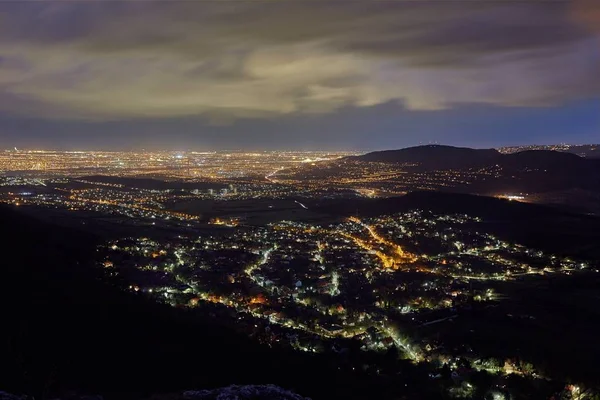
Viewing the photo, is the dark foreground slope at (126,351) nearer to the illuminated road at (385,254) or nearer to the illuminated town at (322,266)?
the illuminated town at (322,266)

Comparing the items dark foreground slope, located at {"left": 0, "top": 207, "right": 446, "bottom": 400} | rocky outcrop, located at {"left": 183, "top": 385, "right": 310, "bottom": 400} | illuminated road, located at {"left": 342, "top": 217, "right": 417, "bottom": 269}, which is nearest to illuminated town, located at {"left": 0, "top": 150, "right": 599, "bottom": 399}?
illuminated road, located at {"left": 342, "top": 217, "right": 417, "bottom": 269}

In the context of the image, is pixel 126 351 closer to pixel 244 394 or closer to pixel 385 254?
pixel 244 394

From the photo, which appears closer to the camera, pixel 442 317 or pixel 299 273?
pixel 442 317

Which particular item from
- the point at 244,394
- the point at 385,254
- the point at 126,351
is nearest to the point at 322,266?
the point at 385,254

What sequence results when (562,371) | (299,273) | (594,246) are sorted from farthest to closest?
(594,246)
(299,273)
(562,371)

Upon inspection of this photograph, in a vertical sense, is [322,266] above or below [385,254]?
below

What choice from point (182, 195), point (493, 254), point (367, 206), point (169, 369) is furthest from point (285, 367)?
point (182, 195)

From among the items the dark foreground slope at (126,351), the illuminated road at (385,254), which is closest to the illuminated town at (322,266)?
the illuminated road at (385,254)

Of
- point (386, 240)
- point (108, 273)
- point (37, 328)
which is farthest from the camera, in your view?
point (386, 240)

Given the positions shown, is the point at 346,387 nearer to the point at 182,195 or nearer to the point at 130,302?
the point at 130,302
